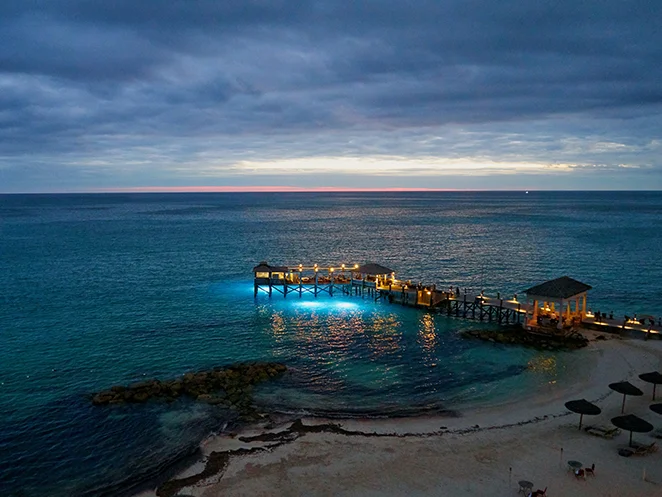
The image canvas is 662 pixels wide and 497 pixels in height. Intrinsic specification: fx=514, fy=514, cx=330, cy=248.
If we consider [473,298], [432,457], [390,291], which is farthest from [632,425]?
[390,291]

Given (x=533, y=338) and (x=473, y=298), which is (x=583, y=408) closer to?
(x=533, y=338)

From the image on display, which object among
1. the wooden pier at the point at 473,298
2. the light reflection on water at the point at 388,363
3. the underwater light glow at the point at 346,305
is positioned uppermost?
the wooden pier at the point at 473,298

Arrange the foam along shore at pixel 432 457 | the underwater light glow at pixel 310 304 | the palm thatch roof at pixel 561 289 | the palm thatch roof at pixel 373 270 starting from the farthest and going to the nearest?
1. the underwater light glow at pixel 310 304
2. the palm thatch roof at pixel 373 270
3. the palm thatch roof at pixel 561 289
4. the foam along shore at pixel 432 457

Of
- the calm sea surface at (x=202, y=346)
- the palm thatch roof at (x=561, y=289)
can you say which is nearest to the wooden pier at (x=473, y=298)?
the palm thatch roof at (x=561, y=289)

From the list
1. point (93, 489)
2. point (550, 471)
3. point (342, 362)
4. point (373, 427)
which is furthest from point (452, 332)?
point (93, 489)

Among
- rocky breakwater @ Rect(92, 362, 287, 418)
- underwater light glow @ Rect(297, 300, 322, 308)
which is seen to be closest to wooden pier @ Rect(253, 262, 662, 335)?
underwater light glow @ Rect(297, 300, 322, 308)

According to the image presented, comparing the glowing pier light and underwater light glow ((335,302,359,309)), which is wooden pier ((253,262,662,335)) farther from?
underwater light glow ((335,302,359,309))

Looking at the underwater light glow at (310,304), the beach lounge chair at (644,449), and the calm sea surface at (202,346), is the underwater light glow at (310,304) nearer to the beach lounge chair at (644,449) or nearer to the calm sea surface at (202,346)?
the calm sea surface at (202,346)
